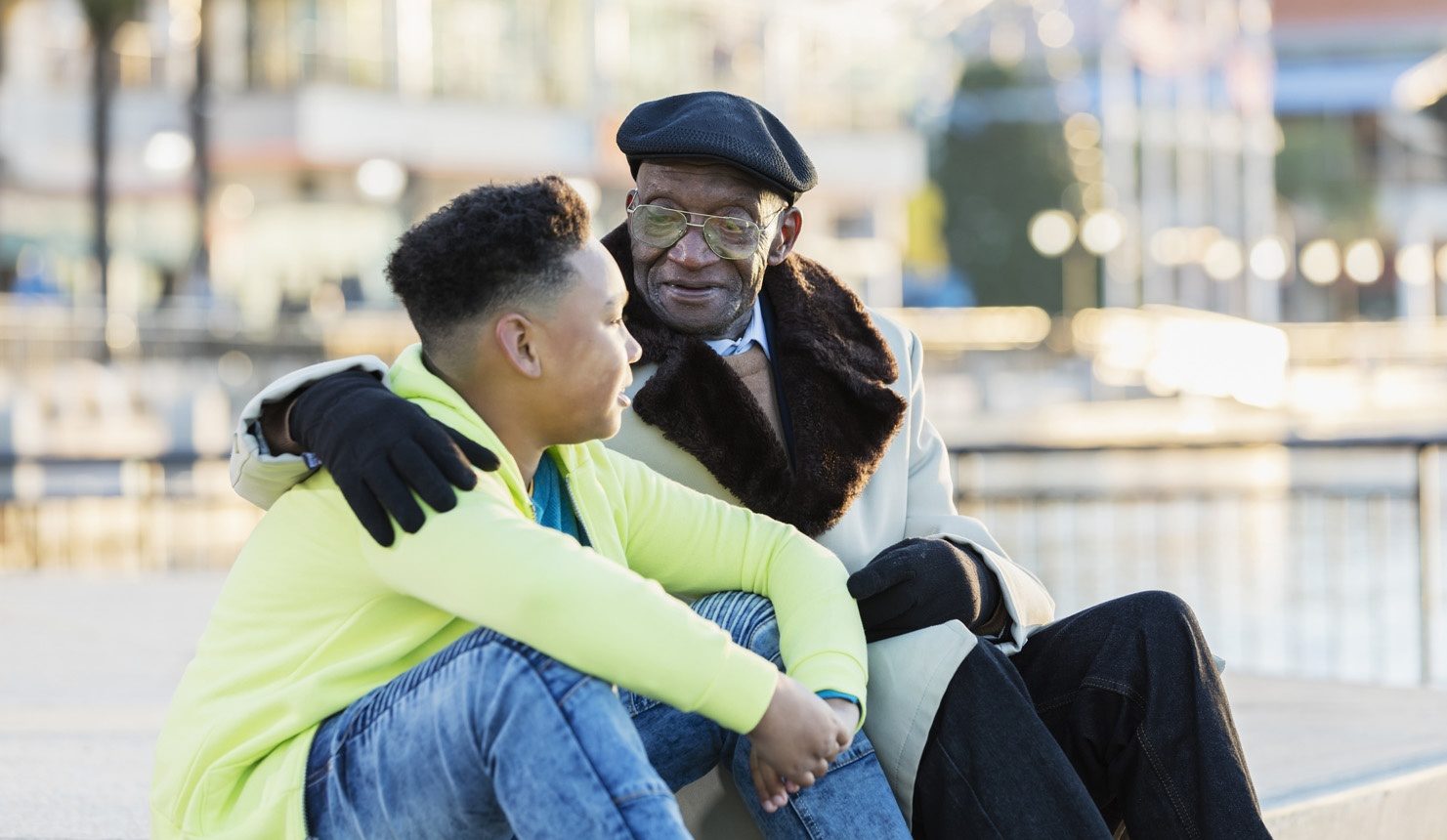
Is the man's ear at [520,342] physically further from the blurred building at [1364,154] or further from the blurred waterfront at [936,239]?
the blurred building at [1364,154]

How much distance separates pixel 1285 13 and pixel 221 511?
2582 inches

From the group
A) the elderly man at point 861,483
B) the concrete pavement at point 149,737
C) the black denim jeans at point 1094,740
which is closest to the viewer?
the elderly man at point 861,483

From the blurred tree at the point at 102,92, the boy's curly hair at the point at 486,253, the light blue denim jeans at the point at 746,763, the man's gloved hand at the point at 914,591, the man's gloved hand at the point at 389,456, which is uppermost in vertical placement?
the blurred tree at the point at 102,92

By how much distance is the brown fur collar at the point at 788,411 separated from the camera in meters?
3.47

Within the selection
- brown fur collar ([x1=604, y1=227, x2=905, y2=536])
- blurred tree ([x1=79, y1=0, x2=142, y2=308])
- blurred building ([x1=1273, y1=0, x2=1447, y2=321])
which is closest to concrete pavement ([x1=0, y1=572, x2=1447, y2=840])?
brown fur collar ([x1=604, y1=227, x2=905, y2=536])

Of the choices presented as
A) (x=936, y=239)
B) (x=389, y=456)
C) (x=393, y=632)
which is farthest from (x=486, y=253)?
(x=936, y=239)

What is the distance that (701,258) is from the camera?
3.55 meters

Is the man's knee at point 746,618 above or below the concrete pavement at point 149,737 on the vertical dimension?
above

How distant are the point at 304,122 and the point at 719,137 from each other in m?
28.6

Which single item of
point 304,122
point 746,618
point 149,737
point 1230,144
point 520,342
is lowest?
point 149,737

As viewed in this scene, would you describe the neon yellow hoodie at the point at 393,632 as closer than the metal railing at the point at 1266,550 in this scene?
Yes

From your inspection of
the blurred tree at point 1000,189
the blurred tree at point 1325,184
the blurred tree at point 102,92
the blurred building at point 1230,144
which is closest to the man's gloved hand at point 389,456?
the blurred tree at point 102,92

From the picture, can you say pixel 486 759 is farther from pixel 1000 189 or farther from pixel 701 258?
pixel 1000 189

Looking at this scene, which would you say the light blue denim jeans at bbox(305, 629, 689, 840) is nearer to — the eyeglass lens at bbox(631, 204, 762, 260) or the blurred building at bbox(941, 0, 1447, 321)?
the eyeglass lens at bbox(631, 204, 762, 260)
